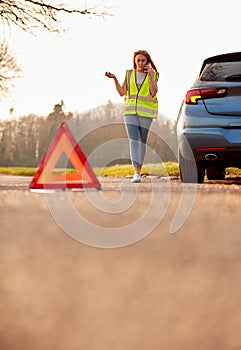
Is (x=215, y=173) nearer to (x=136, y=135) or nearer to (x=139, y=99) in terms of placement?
(x=136, y=135)

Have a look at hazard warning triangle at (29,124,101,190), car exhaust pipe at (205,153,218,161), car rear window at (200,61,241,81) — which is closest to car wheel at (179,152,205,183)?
car exhaust pipe at (205,153,218,161)

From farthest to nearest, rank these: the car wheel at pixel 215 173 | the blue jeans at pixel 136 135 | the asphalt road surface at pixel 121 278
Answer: the car wheel at pixel 215 173
the blue jeans at pixel 136 135
the asphalt road surface at pixel 121 278

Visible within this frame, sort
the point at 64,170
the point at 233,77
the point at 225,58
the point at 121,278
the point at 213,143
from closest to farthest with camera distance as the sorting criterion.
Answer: the point at 121,278 → the point at 64,170 → the point at 213,143 → the point at 233,77 → the point at 225,58

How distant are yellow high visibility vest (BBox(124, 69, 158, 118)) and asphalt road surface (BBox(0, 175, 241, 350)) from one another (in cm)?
345

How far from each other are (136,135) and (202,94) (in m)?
1.73

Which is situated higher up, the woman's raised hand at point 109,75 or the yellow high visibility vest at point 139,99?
the woman's raised hand at point 109,75

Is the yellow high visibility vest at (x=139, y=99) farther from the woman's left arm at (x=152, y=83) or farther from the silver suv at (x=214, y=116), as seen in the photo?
the silver suv at (x=214, y=116)

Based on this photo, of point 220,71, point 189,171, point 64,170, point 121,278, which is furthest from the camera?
point 189,171

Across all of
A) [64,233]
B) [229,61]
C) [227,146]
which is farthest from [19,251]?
[229,61]

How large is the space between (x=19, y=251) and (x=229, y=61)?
17.1 ft

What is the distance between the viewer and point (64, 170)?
303 inches

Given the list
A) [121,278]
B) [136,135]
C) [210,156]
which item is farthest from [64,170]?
[121,278]

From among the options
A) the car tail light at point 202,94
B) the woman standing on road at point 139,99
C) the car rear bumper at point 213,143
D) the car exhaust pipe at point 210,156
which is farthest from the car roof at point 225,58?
the car exhaust pipe at point 210,156

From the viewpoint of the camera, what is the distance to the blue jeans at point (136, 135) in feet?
31.9
